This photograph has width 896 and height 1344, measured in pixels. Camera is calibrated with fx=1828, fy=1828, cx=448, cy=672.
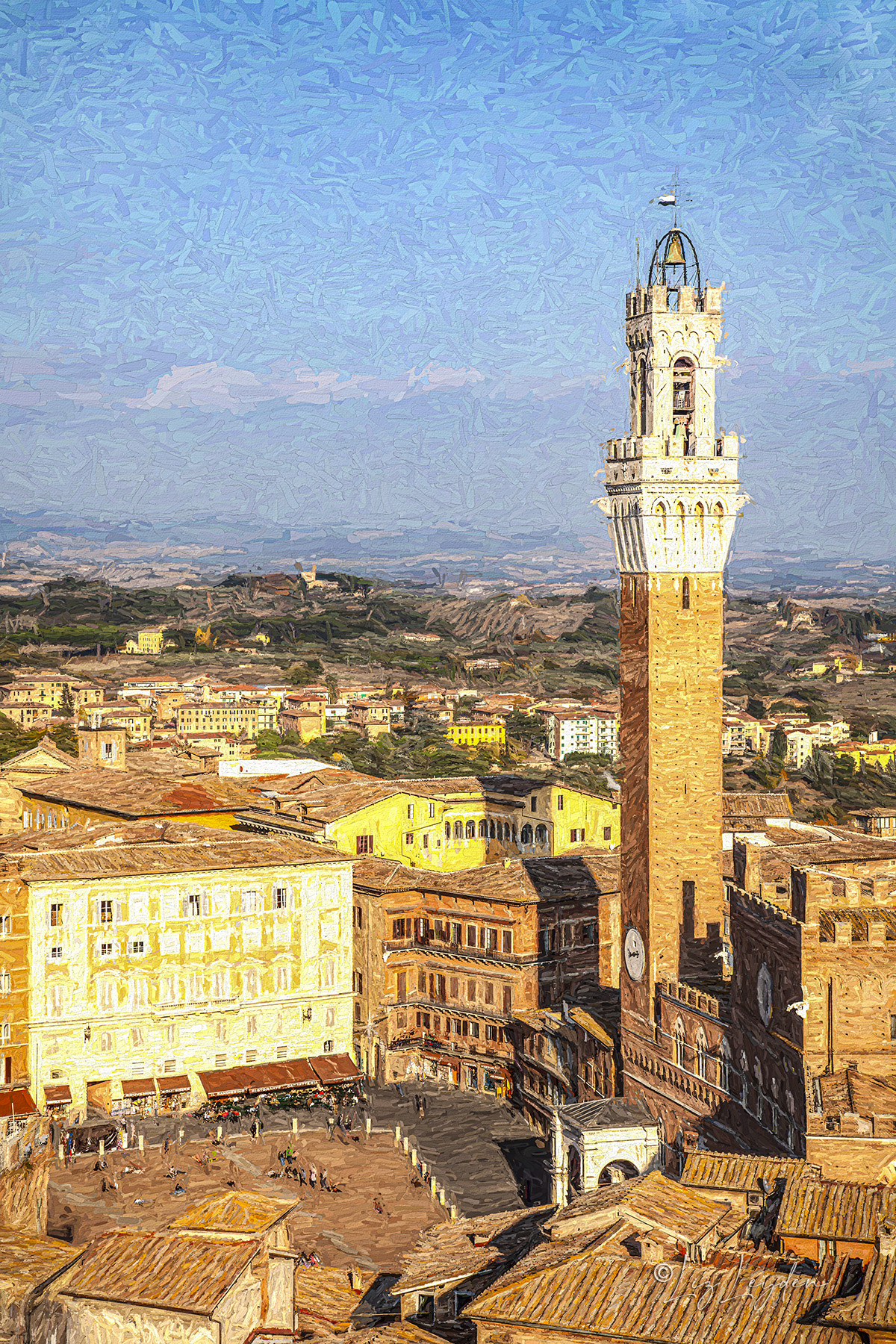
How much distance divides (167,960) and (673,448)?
698 inches

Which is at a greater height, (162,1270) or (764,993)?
(764,993)

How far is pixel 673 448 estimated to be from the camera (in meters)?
42.4

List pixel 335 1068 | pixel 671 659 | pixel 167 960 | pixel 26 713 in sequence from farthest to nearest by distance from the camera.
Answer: pixel 26 713
pixel 335 1068
pixel 167 960
pixel 671 659

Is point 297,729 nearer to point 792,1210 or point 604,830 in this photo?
point 604,830

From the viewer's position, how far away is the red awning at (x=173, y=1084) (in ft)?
145

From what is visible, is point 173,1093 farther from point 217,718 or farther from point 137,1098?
point 217,718

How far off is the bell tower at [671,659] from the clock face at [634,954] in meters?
0.05

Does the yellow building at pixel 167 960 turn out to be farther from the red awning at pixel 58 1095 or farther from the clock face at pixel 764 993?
the clock face at pixel 764 993

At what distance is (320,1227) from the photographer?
34531 millimetres

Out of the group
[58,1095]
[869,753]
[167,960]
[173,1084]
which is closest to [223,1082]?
[173,1084]

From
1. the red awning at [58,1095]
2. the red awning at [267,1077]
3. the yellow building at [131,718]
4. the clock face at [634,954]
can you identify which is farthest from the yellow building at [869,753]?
the red awning at [58,1095]

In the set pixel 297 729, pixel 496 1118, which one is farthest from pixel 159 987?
pixel 297 729

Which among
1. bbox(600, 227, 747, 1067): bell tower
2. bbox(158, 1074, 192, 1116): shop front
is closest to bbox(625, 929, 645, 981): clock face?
bbox(600, 227, 747, 1067): bell tower

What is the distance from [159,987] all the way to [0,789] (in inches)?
755
